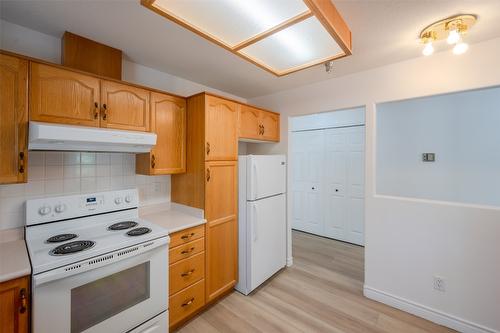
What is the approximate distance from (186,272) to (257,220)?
0.87m

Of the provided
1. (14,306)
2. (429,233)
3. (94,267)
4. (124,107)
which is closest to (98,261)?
(94,267)

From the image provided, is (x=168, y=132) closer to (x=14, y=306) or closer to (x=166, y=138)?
(x=166, y=138)

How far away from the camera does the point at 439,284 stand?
6.42 ft

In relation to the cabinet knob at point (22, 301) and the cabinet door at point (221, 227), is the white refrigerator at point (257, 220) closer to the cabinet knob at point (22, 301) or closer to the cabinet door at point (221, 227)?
the cabinet door at point (221, 227)

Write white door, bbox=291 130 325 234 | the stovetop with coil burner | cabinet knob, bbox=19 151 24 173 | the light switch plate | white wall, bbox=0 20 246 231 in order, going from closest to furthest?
the stovetop with coil burner, cabinet knob, bbox=19 151 24 173, white wall, bbox=0 20 246 231, the light switch plate, white door, bbox=291 130 325 234

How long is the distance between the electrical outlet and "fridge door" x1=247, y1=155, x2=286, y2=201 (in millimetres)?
1670

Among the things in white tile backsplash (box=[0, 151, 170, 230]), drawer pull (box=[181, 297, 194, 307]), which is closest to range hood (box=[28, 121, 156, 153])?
white tile backsplash (box=[0, 151, 170, 230])

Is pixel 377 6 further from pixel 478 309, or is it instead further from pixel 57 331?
pixel 57 331

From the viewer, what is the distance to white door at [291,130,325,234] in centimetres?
407

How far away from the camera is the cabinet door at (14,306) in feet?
3.71

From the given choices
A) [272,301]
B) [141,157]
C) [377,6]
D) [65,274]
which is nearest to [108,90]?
[141,157]

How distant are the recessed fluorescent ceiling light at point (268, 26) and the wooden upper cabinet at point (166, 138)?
0.98 m

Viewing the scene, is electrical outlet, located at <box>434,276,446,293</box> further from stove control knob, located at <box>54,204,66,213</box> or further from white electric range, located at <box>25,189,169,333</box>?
stove control knob, located at <box>54,204,66,213</box>

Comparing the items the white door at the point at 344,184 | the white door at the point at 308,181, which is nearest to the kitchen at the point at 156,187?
the white door at the point at 344,184
